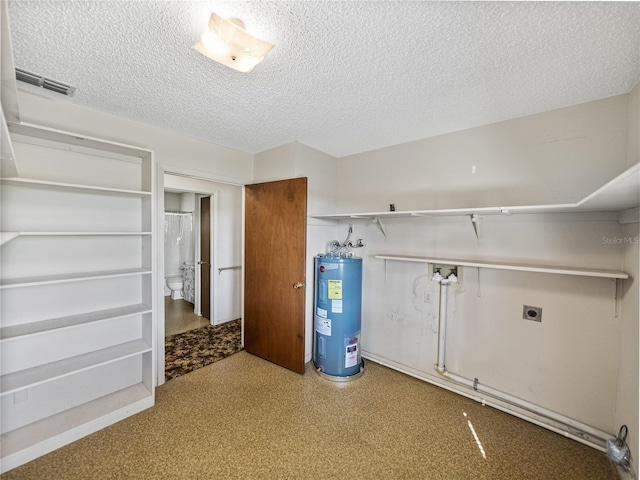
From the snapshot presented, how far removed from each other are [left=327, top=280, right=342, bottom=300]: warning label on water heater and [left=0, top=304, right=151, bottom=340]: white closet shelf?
156 cm

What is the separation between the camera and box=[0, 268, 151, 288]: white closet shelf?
1.55 meters

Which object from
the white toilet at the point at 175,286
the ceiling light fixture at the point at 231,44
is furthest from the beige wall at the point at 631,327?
the white toilet at the point at 175,286

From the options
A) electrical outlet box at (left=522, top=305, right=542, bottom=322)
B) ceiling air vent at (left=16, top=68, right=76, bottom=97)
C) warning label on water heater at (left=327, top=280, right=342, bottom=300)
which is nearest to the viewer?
ceiling air vent at (left=16, top=68, right=76, bottom=97)

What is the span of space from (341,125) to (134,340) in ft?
8.57

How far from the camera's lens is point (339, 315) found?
8.20 feet

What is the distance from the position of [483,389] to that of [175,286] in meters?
5.29

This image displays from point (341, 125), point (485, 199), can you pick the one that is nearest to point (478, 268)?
point (485, 199)

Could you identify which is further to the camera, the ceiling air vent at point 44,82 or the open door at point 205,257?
the open door at point 205,257

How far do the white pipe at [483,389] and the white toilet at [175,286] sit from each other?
4.89m

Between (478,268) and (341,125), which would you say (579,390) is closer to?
(478,268)

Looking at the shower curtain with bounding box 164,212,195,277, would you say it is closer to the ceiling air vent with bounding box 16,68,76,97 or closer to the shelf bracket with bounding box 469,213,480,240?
the ceiling air vent with bounding box 16,68,76,97

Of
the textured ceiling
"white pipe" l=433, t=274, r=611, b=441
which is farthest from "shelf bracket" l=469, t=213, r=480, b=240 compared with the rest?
the textured ceiling

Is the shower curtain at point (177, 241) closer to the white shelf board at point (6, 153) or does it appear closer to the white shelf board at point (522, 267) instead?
the white shelf board at point (6, 153)

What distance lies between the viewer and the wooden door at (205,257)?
4098 mm
